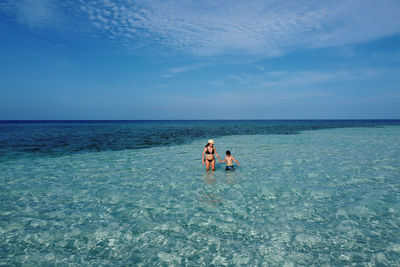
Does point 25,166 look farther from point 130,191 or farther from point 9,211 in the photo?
point 130,191

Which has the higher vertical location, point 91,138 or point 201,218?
point 91,138

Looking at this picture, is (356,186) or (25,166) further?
(25,166)

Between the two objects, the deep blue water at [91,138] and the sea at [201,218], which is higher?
the deep blue water at [91,138]

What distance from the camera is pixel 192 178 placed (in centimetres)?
1405

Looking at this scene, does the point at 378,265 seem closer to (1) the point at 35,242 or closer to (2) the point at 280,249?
(2) the point at 280,249

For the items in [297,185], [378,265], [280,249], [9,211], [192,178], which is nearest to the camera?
[378,265]

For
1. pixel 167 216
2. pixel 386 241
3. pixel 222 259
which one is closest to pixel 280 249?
pixel 222 259

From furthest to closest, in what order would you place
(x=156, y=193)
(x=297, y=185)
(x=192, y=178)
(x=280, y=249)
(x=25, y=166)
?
(x=25, y=166), (x=192, y=178), (x=297, y=185), (x=156, y=193), (x=280, y=249)

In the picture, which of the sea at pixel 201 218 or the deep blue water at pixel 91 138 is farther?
the deep blue water at pixel 91 138

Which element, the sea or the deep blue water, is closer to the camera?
the sea

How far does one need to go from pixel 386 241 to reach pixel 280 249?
123 inches

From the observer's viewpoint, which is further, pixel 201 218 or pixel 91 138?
pixel 91 138

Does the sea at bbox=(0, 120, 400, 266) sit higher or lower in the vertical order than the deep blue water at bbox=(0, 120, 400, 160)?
lower

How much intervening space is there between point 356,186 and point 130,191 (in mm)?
11370
